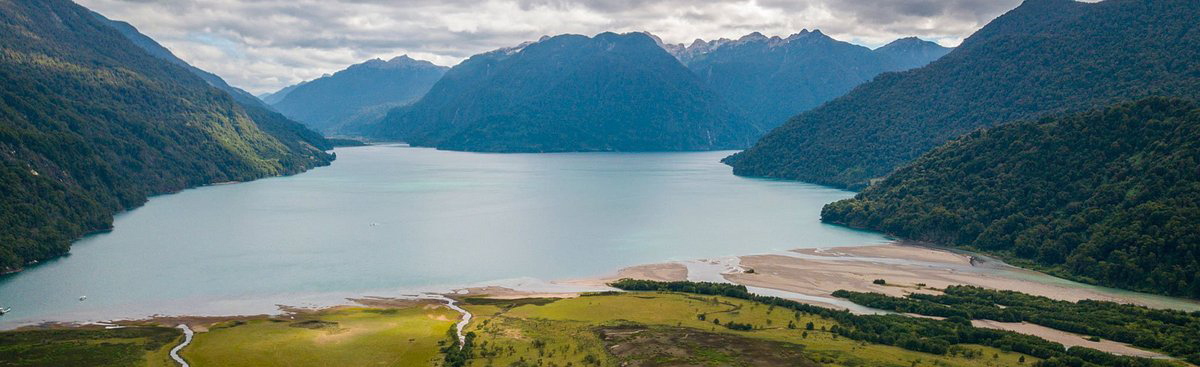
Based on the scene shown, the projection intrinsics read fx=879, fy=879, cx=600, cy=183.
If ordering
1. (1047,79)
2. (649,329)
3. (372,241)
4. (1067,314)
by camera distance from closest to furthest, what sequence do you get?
(649,329) < (1067,314) < (372,241) < (1047,79)

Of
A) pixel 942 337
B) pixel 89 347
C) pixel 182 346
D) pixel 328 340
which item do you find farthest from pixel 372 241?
pixel 942 337

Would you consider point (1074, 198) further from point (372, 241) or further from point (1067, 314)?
point (372, 241)

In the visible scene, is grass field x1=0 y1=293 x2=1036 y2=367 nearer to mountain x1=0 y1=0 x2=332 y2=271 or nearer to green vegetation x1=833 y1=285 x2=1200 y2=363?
green vegetation x1=833 y1=285 x2=1200 y2=363

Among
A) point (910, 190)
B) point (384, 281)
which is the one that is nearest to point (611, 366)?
point (384, 281)

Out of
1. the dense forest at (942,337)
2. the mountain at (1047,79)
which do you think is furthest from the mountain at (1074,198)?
the dense forest at (942,337)

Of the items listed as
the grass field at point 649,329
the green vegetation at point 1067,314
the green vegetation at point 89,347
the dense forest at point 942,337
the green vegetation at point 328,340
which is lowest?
the green vegetation at point 89,347

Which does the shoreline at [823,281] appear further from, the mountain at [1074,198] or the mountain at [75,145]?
the mountain at [75,145]
